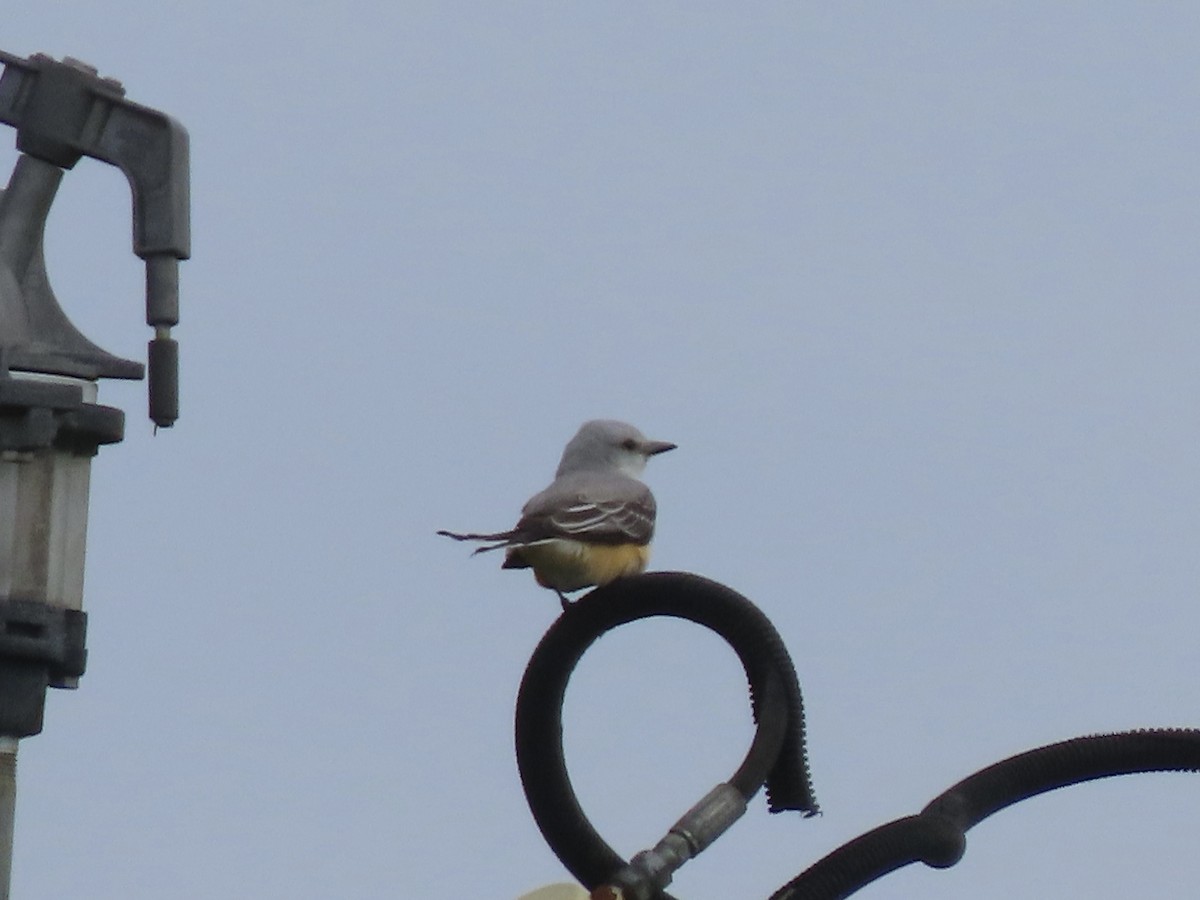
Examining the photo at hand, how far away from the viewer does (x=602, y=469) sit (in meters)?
10.5

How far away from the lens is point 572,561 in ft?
31.8

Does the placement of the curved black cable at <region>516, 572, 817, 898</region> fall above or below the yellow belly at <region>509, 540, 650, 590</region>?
below

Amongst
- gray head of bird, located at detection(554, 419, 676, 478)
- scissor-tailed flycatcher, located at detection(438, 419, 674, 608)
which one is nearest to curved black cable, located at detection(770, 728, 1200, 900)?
scissor-tailed flycatcher, located at detection(438, 419, 674, 608)

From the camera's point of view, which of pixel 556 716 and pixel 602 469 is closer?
pixel 556 716

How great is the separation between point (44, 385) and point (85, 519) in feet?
1.35

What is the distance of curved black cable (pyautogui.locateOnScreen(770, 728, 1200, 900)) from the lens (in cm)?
737

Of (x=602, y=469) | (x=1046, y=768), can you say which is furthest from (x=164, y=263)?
(x=1046, y=768)

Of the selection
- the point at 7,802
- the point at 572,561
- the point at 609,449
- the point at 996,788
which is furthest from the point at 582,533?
the point at 996,788

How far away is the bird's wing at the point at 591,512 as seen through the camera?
974 centimetres

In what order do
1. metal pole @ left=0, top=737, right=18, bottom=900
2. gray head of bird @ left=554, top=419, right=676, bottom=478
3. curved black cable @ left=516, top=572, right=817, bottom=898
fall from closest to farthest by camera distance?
curved black cable @ left=516, top=572, right=817, bottom=898, metal pole @ left=0, top=737, right=18, bottom=900, gray head of bird @ left=554, top=419, right=676, bottom=478

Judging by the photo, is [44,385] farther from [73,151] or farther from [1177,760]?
[1177,760]

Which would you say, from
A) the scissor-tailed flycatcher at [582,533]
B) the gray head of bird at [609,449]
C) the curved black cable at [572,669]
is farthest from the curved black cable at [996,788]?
Result: the gray head of bird at [609,449]

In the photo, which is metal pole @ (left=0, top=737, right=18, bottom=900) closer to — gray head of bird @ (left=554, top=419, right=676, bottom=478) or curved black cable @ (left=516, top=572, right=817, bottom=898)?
curved black cable @ (left=516, top=572, right=817, bottom=898)

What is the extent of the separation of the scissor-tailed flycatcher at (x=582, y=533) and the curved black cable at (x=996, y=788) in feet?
7.07
